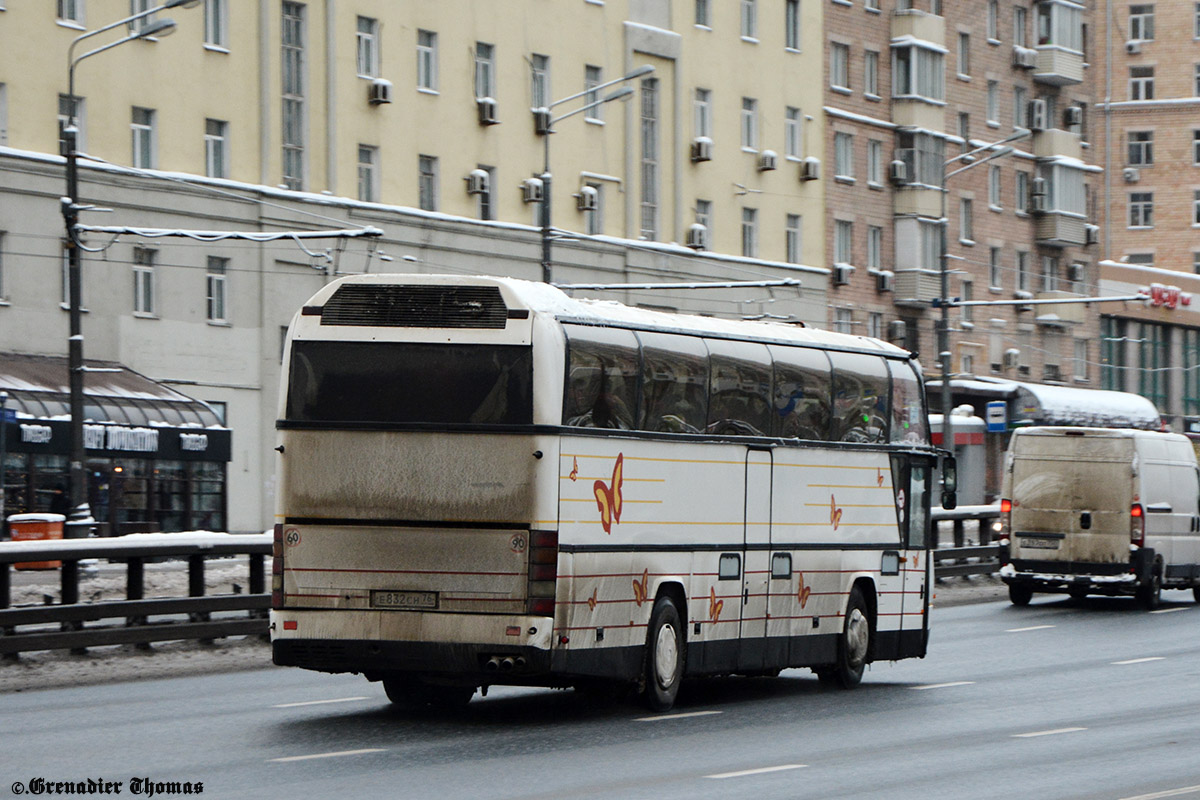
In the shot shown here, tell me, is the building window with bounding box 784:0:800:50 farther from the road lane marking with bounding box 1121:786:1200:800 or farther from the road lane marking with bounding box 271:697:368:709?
the road lane marking with bounding box 1121:786:1200:800

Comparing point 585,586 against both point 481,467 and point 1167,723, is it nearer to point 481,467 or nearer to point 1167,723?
point 481,467

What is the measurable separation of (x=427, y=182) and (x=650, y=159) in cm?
902

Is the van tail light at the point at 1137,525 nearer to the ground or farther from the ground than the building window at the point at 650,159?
nearer to the ground

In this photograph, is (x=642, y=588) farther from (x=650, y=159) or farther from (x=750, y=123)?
(x=750, y=123)

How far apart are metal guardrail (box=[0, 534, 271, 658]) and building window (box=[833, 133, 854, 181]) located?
45895mm

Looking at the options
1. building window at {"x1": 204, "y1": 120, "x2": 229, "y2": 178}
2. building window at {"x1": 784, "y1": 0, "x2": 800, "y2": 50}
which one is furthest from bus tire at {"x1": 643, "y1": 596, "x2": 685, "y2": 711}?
building window at {"x1": 784, "y1": 0, "x2": 800, "y2": 50}

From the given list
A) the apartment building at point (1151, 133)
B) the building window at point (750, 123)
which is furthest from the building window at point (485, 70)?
the apartment building at point (1151, 133)

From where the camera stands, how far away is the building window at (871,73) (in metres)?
68.8

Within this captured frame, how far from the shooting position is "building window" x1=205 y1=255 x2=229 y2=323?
46.1 m

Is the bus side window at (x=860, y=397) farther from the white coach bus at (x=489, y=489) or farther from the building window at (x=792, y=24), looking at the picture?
the building window at (x=792, y=24)

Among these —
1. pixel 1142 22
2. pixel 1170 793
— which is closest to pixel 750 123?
pixel 1142 22

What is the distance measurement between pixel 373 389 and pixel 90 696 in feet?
13.2

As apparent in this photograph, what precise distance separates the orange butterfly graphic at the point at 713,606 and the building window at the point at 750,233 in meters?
45.5

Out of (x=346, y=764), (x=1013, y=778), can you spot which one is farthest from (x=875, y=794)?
(x=346, y=764)
